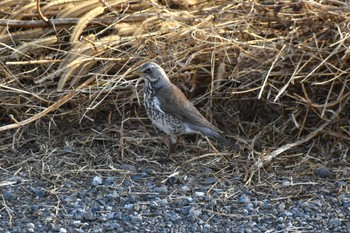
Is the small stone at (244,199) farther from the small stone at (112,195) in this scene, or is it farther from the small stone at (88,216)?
the small stone at (88,216)

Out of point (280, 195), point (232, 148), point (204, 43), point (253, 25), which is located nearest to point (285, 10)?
point (253, 25)

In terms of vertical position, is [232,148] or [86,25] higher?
[86,25]

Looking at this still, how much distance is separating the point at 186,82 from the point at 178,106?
515 millimetres

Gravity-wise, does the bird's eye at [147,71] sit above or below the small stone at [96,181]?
above

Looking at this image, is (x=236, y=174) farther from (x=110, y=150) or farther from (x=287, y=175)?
(x=110, y=150)

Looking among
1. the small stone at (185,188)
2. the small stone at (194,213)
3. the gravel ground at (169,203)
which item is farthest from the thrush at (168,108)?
the small stone at (194,213)

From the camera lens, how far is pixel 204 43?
647 centimetres

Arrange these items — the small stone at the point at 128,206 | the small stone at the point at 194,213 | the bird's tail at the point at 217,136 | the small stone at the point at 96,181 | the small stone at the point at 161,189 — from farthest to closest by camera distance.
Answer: the bird's tail at the point at 217,136
the small stone at the point at 96,181
the small stone at the point at 161,189
the small stone at the point at 128,206
the small stone at the point at 194,213

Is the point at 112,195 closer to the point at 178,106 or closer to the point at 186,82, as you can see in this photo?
the point at 178,106

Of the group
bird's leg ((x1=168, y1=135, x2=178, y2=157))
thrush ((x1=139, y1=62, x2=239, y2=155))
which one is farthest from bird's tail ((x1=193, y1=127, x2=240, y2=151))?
bird's leg ((x1=168, y1=135, x2=178, y2=157))

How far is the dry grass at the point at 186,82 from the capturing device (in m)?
5.93

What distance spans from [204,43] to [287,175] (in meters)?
1.34

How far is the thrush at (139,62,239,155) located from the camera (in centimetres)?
591

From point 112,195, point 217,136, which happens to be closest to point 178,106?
point 217,136
